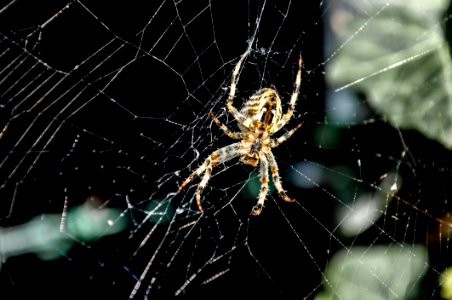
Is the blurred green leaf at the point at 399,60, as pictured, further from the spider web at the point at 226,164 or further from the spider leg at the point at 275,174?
the spider leg at the point at 275,174

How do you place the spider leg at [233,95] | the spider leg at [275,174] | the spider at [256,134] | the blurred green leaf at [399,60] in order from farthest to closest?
the spider leg at [275,174]
the blurred green leaf at [399,60]
the spider at [256,134]
the spider leg at [233,95]

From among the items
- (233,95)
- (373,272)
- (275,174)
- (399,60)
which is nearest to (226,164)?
(275,174)

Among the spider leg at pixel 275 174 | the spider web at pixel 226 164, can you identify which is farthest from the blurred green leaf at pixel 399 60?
the spider leg at pixel 275 174

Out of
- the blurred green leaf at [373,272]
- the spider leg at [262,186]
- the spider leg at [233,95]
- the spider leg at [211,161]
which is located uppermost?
the spider leg at [233,95]

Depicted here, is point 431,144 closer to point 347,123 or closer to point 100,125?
point 347,123

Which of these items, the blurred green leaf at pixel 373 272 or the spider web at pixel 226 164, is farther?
the blurred green leaf at pixel 373 272

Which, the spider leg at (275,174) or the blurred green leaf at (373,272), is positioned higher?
the spider leg at (275,174)

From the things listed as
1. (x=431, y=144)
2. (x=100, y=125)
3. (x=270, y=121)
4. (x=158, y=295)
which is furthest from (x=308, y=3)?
(x=158, y=295)

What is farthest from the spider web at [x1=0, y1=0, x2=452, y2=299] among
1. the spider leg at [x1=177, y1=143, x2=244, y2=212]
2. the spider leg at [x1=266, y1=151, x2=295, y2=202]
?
the spider leg at [x1=266, y1=151, x2=295, y2=202]
